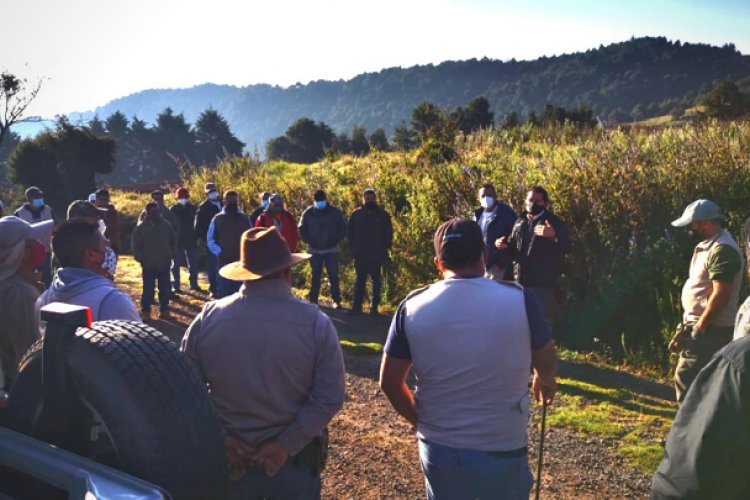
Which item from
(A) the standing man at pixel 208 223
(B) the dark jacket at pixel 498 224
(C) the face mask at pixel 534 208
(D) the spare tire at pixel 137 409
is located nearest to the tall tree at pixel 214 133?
(A) the standing man at pixel 208 223

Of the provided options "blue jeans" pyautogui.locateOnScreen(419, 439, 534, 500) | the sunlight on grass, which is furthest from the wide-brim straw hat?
the sunlight on grass

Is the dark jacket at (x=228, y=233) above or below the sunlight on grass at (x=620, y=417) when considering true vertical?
above

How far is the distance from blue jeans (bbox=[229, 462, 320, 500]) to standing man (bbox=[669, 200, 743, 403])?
3453 mm

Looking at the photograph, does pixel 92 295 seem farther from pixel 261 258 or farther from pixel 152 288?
pixel 152 288

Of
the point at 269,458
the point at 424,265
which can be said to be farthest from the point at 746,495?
the point at 424,265

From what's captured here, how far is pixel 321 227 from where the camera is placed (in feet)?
38.0

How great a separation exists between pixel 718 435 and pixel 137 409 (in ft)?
5.58

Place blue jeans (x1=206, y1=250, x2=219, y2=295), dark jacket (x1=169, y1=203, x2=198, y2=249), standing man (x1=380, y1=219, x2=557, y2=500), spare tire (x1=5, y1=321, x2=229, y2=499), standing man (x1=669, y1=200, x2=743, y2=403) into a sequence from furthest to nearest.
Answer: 1. dark jacket (x1=169, y1=203, x2=198, y2=249)
2. blue jeans (x1=206, y1=250, x2=219, y2=295)
3. standing man (x1=669, y1=200, x2=743, y2=403)
4. standing man (x1=380, y1=219, x2=557, y2=500)
5. spare tire (x1=5, y1=321, x2=229, y2=499)

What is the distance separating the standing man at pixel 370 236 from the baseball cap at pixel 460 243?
8012mm

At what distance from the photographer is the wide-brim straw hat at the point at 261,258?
122 inches

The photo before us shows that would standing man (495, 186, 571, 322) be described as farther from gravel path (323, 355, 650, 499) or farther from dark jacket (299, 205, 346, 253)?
dark jacket (299, 205, 346, 253)

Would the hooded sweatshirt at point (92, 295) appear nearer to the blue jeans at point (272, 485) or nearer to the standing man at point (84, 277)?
the standing man at point (84, 277)

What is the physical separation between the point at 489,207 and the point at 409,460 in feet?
13.8

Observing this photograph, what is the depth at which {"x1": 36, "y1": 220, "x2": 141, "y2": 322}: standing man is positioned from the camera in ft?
10.7
